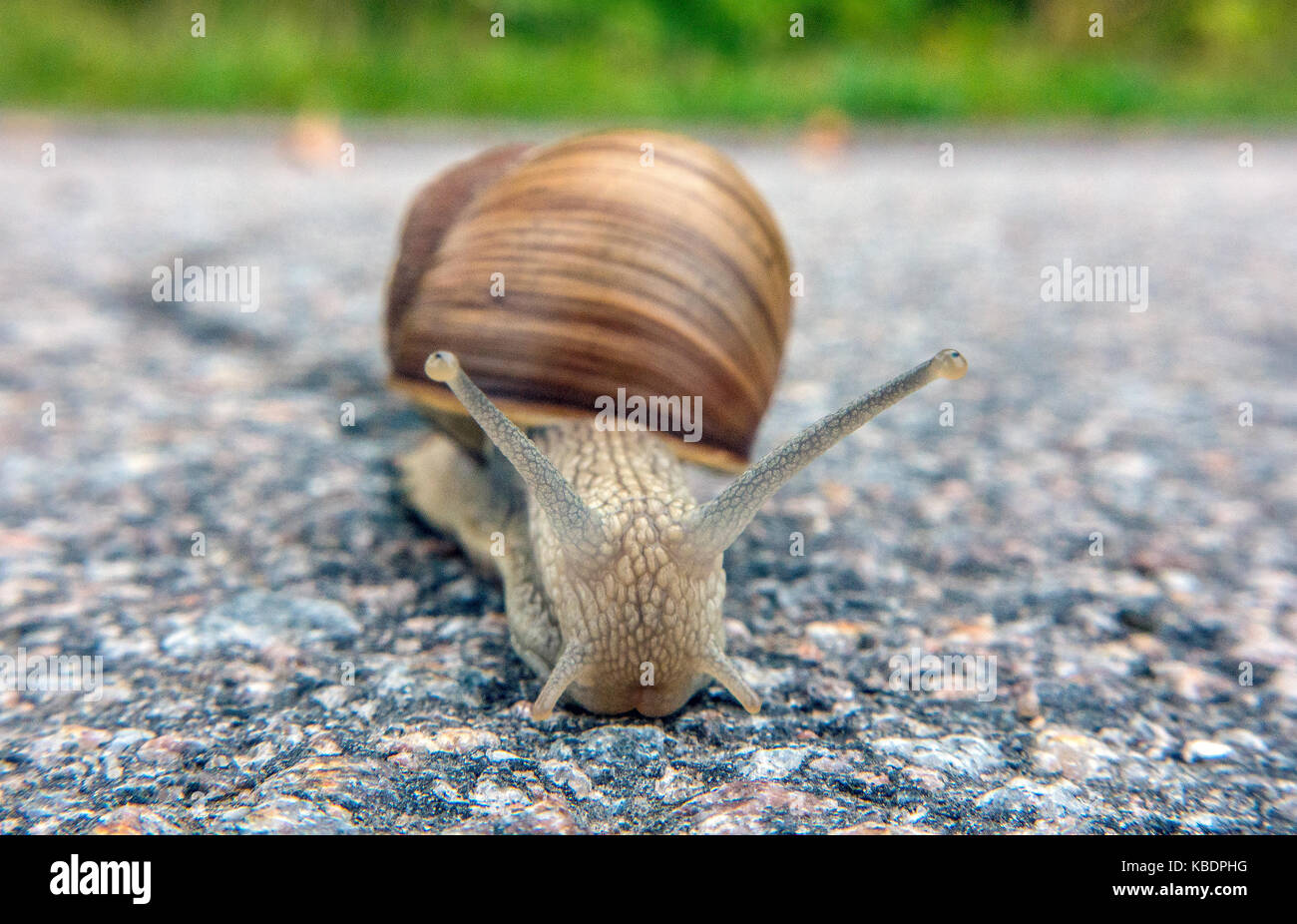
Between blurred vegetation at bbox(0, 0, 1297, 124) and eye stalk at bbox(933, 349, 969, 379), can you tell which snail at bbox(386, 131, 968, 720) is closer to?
eye stalk at bbox(933, 349, 969, 379)

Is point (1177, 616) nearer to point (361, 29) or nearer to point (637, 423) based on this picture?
point (637, 423)

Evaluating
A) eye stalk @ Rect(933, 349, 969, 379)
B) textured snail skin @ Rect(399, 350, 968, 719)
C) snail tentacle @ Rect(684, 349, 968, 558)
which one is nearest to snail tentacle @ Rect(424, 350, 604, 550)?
textured snail skin @ Rect(399, 350, 968, 719)

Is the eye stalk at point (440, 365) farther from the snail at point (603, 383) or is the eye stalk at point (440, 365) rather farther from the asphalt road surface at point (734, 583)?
the asphalt road surface at point (734, 583)

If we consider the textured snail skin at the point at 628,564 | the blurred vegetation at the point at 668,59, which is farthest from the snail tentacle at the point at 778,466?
the blurred vegetation at the point at 668,59

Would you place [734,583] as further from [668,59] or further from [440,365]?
[668,59]

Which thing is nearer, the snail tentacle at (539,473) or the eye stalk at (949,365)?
the eye stalk at (949,365)

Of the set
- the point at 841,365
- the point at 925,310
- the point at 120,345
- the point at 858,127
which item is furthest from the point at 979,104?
the point at 120,345

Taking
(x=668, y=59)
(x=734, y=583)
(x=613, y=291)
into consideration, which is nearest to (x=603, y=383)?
(x=613, y=291)
